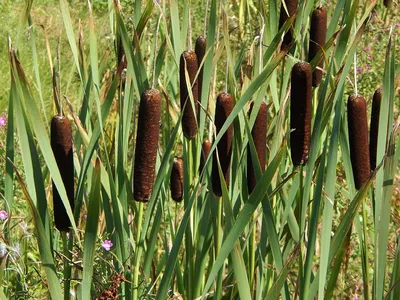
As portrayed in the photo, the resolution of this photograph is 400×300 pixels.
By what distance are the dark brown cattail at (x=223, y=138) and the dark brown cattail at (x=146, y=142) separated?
14cm

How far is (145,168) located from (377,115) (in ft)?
1.83

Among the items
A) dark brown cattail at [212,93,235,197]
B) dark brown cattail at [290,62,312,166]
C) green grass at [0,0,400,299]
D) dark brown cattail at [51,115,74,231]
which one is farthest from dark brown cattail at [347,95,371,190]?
dark brown cattail at [51,115,74,231]

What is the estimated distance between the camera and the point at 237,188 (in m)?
1.90

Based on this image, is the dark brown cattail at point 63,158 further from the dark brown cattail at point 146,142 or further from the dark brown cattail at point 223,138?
the dark brown cattail at point 223,138

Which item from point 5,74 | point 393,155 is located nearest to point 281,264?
point 393,155

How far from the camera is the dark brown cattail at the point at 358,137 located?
5.26 feet

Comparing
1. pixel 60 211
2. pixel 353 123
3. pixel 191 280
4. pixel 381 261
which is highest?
pixel 353 123

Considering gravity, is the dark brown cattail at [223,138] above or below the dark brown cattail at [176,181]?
above

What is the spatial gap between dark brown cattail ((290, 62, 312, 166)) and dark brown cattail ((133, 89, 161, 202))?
0.80 feet

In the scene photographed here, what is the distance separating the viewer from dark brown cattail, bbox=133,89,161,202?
147cm

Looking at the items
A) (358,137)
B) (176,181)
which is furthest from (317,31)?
(176,181)

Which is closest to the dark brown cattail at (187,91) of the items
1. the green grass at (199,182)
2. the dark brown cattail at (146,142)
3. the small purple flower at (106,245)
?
the green grass at (199,182)

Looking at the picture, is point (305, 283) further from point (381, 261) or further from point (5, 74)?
point (5, 74)

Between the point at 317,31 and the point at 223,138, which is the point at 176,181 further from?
the point at 317,31
